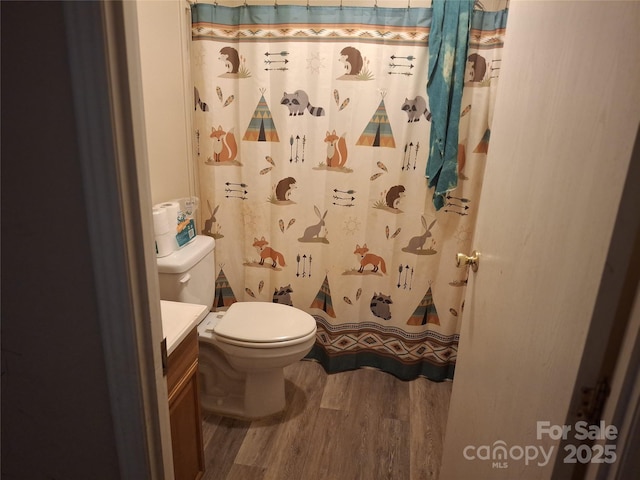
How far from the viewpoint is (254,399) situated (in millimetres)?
1964

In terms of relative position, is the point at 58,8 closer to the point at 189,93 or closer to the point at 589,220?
the point at 589,220

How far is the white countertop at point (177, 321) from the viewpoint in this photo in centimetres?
122

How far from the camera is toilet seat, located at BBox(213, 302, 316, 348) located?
5.88ft

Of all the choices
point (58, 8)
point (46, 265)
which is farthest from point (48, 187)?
point (58, 8)

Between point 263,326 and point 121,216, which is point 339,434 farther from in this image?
point 121,216

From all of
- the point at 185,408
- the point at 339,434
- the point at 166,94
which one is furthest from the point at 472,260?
the point at 166,94

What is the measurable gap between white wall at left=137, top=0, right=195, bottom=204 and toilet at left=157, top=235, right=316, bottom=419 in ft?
1.07

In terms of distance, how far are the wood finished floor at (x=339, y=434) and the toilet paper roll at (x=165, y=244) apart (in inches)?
32.6

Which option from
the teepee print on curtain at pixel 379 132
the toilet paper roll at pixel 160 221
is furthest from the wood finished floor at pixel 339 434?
the teepee print on curtain at pixel 379 132

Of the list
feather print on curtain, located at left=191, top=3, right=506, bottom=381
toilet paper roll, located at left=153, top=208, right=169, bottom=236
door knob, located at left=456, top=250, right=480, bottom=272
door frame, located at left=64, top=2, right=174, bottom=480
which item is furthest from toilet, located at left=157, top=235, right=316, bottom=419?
door frame, located at left=64, top=2, right=174, bottom=480

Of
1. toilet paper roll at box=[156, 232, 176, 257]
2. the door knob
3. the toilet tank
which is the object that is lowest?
the toilet tank

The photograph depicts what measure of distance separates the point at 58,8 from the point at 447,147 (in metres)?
1.68

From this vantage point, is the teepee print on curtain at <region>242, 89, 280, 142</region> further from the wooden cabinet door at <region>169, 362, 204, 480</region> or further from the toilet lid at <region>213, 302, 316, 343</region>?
the wooden cabinet door at <region>169, 362, 204, 480</region>

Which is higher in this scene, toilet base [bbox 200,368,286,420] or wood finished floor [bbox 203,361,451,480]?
toilet base [bbox 200,368,286,420]
